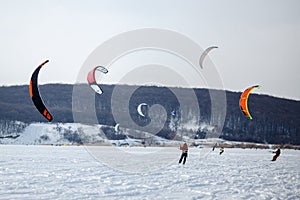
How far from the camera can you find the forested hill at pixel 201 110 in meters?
147

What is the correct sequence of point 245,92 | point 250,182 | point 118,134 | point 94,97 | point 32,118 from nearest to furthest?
point 250,182 < point 245,92 < point 118,134 < point 32,118 < point 94,97

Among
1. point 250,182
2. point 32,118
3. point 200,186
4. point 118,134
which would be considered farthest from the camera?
point 32,118

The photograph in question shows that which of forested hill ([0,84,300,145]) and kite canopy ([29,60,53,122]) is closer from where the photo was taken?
kite canopy ([29,60,53,122])

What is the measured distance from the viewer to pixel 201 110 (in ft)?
582

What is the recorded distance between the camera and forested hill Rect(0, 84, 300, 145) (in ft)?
483

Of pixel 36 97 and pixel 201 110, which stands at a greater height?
pixel 201 110

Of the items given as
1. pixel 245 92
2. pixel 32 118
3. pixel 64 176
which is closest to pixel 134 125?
pixel 32 118

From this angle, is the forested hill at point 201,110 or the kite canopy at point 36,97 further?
the forested hill at point 201,110

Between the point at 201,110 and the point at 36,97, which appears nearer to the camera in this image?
the point at 36,97

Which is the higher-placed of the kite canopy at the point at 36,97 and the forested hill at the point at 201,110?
the forested hill at the point at 201,110

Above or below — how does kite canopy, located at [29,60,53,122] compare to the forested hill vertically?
below

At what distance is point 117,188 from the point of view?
1004cm

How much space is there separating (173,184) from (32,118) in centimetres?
12939

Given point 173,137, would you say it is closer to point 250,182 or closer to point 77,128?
point 77,128
